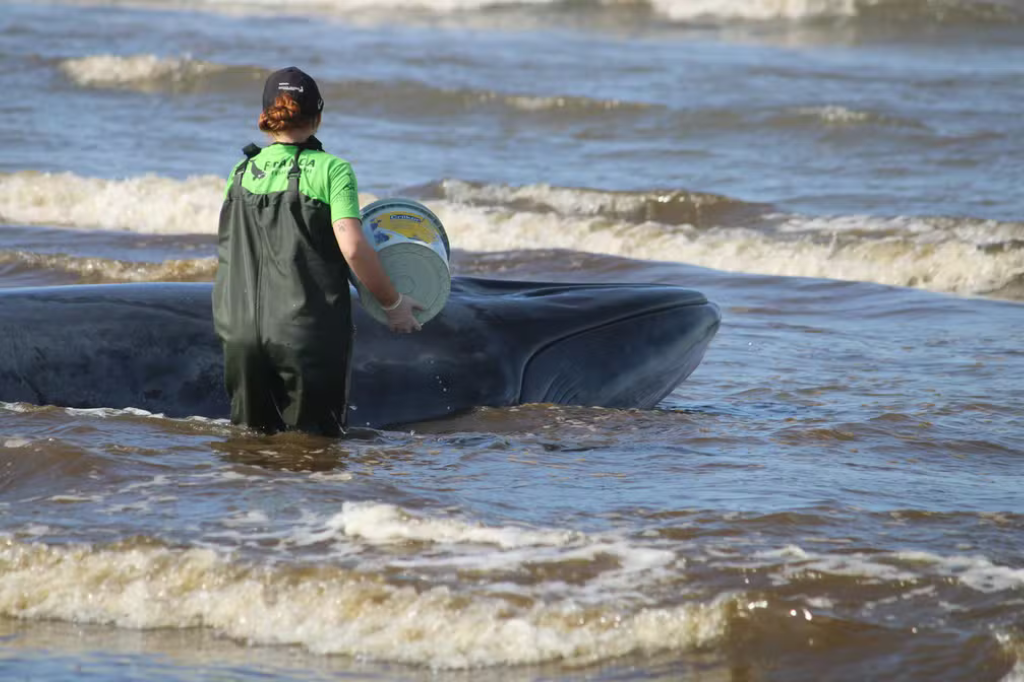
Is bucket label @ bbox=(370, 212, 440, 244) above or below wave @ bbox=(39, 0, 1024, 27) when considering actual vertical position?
below

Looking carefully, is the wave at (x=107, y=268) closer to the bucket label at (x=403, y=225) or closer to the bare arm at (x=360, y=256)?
the bucket label at (x=403, y=225)

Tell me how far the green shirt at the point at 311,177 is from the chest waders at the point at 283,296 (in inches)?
0.8

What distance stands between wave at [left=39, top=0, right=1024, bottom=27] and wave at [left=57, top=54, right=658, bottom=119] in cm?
1203

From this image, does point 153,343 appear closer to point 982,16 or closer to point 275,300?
point 275,300

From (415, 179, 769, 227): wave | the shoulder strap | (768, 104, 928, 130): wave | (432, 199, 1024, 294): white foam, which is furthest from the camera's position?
(768, 104, 928, 130): wave

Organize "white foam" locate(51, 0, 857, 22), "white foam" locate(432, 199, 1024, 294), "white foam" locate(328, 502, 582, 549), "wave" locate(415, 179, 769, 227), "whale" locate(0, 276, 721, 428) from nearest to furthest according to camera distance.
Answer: "white foam" locate(328, 502, 582, 549) < "whale" locate(0, 276, 721, 428) < "white foam" locate(432, 199, 1024, 294) < "wave" locate(415, 179, 769, 227) < "white foam" locate(51, 0, 857, 22)

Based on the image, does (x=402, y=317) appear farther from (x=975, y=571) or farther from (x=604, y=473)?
(x=975, y=571)

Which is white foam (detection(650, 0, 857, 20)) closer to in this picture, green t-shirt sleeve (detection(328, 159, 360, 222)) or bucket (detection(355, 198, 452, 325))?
bucket (detection(355, 198, 452, 325))

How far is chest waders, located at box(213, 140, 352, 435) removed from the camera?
20.7ft

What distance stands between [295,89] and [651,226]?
10472 millimetres

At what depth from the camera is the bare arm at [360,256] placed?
20.3 feet

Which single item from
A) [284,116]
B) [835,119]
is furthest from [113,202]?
[284,116]

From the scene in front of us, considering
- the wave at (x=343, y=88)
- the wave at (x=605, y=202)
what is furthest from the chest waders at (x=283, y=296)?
the wave at (x=343, y=88)

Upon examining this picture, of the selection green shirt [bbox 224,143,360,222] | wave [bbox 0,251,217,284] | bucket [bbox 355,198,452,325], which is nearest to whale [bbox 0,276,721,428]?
bucket [bbox 355,198,452,325]
